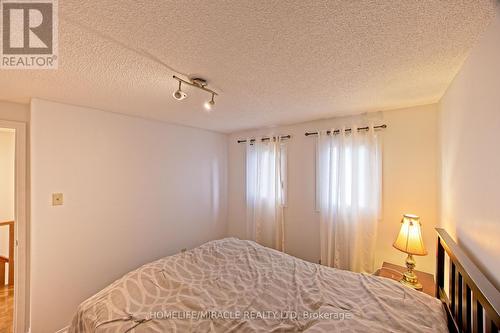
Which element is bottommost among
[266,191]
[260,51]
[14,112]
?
[266,191]

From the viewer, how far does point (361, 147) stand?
8.42 feet

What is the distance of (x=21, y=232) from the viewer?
2076 mm

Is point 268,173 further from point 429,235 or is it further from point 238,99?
point 429,235

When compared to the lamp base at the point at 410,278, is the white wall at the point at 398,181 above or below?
above

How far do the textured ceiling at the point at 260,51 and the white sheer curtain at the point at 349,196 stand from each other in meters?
0.65

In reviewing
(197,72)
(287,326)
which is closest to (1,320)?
(287,326)

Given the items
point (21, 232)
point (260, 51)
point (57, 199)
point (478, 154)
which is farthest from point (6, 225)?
point (478, 154)

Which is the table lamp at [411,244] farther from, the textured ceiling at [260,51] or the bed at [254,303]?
the textured ceiling at [260,51]

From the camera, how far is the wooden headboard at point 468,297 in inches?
30.0

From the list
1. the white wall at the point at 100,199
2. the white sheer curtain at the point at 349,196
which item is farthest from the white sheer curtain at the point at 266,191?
the white wall at the point at 100,199

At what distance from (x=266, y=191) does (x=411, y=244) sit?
1906 millimetres

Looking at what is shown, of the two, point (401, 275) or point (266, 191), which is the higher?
point (266, 191)

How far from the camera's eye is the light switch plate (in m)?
2.08

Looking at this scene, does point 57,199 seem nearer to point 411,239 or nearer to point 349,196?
point 349,196
